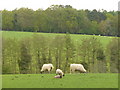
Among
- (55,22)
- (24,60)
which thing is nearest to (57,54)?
(24,60)

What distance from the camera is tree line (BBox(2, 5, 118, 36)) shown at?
104 m

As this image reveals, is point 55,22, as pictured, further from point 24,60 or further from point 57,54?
point 24,60

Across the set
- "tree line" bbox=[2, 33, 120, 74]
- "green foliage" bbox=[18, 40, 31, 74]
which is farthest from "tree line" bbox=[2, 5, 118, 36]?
"green foliage" bbox=[18, 40, 31, 74]

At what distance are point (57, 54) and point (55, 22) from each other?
38918 millimetres

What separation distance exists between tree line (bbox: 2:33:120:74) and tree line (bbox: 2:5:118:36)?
31209 mm

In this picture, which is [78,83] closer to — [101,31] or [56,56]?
[56,56]

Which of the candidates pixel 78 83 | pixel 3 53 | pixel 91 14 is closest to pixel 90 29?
pixel 91 14

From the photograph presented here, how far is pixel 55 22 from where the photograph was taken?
10762cm

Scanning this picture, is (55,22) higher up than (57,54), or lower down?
higher up

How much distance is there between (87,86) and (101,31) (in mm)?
91320

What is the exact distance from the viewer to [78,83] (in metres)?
21.4

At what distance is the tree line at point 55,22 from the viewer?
340 ft

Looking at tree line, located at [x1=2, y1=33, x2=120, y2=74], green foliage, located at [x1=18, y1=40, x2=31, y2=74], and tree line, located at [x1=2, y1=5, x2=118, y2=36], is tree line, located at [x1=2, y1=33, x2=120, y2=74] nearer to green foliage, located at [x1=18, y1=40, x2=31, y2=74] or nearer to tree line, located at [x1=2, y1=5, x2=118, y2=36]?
green foliage, located at [x1=18, y1=40, x2=31, y2=74]

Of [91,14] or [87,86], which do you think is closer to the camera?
[87,86]
